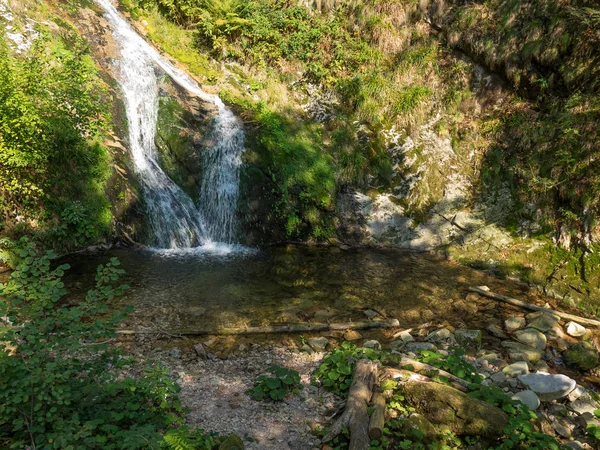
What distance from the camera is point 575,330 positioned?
6984mm

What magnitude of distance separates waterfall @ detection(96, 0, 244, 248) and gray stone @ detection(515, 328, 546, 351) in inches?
295

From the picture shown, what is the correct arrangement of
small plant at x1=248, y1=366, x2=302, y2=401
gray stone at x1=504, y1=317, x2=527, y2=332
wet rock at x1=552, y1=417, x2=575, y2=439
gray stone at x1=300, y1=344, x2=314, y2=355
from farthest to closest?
1. gray stone at x1=504, y1=317, x2=527, y2=332
2. gray stone at x1=300, y1=344, x2=314, y2=355
3. small plant at x1=248, y1=366, x2=302, y2=401
4. wet rock at x1=552, y1=417, x2=575, y2=439

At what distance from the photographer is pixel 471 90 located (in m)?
12.0

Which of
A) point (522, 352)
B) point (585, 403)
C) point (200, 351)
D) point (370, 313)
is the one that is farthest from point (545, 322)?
point (200, 351)

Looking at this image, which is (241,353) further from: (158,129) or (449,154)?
(449,154)

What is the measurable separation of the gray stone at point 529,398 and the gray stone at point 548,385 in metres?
0.21

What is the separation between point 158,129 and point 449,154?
29.2ft

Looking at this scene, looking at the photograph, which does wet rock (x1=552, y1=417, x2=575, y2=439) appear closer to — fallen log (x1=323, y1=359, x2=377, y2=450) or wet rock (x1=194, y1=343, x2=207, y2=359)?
fallen log (x1=323, y1=359, x2=377, y2=450)

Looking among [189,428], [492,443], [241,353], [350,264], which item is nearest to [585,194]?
[350,264]

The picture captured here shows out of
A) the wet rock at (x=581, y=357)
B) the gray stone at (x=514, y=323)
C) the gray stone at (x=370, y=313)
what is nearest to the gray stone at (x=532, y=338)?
the gray stone at (x=514, y=323)

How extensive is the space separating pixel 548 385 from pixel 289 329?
3.87 m

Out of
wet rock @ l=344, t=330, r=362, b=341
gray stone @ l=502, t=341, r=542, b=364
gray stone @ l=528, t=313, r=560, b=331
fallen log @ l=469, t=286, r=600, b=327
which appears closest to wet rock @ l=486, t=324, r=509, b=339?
gray stone @ l=502, t=341, r=542, b=364

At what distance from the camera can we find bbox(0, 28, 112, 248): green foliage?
7531 millimetres

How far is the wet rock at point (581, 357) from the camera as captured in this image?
6.00 meters
